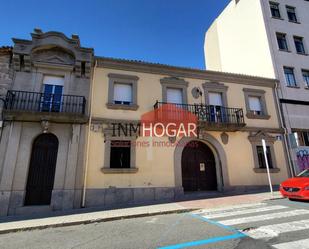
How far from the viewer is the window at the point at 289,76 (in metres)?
14.2

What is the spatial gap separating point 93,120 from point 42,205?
4.57m

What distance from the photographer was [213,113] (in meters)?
Answer: 11.9

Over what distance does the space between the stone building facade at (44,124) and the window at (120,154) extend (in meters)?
1.56

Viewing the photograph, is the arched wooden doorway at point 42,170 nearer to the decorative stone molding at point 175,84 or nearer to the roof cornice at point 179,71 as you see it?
the roof cornice at point 179,71

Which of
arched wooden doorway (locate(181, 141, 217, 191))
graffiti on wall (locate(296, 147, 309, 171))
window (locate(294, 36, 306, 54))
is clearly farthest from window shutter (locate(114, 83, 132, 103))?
window (locate(294, 36, 306, 54))

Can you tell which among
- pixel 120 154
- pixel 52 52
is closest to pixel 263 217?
pixel 120 154

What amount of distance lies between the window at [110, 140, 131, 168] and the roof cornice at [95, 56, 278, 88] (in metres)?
4.55

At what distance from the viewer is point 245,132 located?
472 inches

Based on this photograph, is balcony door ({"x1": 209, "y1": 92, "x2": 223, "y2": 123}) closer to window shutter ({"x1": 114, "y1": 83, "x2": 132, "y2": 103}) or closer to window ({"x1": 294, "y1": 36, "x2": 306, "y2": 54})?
window shutter ({"x1": 114, "y1": 83, "x2": 132, "y2": 103})

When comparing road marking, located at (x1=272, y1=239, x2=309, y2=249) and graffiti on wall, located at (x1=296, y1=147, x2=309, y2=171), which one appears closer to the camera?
road marking, located at (x1=272, y1=239, x2=309, y2=249)

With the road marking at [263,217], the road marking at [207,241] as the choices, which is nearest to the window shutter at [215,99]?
the road marking at [263,217]

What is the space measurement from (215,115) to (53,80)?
974cm

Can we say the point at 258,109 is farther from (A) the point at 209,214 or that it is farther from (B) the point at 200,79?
(A) the point at 209,214

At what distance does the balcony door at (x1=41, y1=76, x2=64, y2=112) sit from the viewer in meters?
9.83
